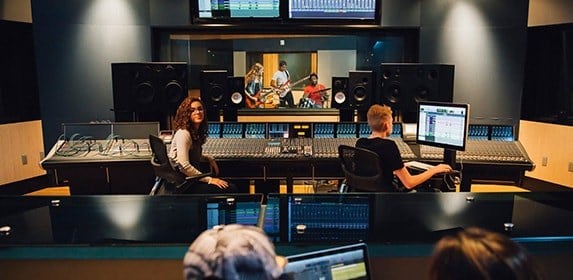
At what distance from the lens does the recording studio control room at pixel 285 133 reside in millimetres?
1560

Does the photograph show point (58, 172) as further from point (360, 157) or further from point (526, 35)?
point (526, 35)

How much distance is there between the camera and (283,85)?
21.3ft

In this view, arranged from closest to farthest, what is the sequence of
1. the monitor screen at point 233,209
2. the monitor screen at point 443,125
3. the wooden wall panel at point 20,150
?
the monitor screen at point 233,209 < the monitor screen at point 443,125 < the wooden wall panel at point 20,150

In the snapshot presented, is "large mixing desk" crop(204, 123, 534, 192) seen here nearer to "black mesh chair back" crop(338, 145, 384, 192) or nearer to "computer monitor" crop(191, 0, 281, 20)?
"black mesh chair back" crop(338, 145, 384, 192)

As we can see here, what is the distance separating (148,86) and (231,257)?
3.74 m

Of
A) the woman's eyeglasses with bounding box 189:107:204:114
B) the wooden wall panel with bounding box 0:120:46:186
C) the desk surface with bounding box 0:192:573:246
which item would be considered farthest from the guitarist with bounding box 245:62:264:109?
the desk surface with bounding box 0:192:573:246

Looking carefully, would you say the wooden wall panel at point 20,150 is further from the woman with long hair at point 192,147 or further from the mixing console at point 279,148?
the woman with long hair at point 192,147

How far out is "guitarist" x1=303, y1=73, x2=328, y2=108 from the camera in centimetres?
624

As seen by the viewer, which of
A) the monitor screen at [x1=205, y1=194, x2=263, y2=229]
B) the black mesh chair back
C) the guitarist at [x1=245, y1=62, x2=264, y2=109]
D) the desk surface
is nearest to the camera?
the desk surface

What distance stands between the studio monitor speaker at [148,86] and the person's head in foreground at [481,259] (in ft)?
12.4

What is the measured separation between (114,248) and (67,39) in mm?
4349

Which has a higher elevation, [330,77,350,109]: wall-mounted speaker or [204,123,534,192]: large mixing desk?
[330,77,350,109]: wall-mounted speaker

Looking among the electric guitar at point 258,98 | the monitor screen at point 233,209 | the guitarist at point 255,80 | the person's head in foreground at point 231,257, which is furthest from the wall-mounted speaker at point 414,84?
the person's head in foreground at point 231,257

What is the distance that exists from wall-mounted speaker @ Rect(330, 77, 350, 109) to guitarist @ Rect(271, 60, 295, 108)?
188 centimetres
